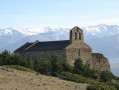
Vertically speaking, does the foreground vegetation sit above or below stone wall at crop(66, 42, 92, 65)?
below

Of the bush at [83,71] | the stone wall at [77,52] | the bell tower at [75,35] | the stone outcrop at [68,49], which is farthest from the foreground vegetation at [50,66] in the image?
the bell tower at [75,35]

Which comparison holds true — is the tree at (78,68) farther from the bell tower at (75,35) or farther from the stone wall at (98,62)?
the stone wall at (98,62)

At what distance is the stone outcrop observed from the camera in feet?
193

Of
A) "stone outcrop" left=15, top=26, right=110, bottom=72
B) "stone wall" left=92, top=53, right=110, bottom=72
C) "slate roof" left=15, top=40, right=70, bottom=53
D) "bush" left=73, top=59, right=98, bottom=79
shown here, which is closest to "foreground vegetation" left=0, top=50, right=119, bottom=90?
"bush" left=73, top=59, right=98, bottom=79

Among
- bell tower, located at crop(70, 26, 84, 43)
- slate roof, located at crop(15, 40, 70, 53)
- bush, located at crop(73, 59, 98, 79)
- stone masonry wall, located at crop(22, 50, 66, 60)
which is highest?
bell tower, located at crop(70, 26, 84, 43)

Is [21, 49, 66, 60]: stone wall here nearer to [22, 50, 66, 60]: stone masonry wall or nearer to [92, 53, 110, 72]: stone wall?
[22, 50, 66, 60]: stone masonry wall

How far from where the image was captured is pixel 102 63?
220ft

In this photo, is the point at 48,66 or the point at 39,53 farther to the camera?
the point at 39,53

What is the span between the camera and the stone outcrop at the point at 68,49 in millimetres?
58781

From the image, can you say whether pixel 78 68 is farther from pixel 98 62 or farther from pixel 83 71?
pixel 98 62

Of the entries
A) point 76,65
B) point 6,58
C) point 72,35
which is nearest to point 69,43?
point 72,35

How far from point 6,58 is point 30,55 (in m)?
16.4

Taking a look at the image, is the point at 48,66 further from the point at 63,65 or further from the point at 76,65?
the point at 76,65

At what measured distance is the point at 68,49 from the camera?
58.8 meters
